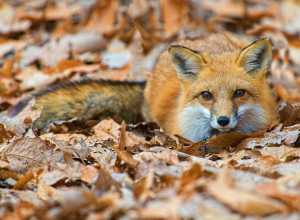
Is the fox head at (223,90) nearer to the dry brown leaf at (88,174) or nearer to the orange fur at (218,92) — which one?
the orange fur at (218,92)

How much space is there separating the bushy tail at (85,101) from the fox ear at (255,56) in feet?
6.10

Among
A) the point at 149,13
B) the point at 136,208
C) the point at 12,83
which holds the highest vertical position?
the point at 149,13

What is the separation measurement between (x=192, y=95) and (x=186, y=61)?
0.42 meters

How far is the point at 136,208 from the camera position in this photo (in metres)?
2.51

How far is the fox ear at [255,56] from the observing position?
14.5ft

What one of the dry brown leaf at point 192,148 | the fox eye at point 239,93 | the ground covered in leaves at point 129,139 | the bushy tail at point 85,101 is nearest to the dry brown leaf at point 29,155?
the ground covered in leaves at point 129,139

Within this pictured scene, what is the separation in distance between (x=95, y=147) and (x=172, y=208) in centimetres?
184

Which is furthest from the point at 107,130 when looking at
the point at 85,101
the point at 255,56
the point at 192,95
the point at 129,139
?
the point at 255,56

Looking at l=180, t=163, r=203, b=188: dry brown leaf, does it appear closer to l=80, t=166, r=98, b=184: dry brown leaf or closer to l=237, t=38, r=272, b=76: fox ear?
l=80, t=166, r=98, b=184: dry brown leaf

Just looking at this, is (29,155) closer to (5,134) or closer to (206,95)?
(5,134)

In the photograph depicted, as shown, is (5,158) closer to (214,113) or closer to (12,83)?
(214,113)

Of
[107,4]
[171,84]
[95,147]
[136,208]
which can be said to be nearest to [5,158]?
[95,147]

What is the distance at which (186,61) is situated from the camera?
470 cm

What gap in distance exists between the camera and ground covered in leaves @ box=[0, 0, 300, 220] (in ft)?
8.26
